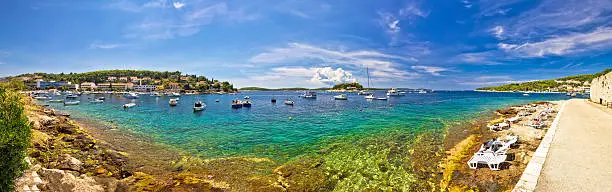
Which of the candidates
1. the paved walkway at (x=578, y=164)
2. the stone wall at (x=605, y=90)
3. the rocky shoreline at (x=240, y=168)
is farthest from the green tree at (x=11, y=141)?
the stone wall at (x=605, y=90)

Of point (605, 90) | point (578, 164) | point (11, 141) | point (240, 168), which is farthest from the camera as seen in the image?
point (605, 90)

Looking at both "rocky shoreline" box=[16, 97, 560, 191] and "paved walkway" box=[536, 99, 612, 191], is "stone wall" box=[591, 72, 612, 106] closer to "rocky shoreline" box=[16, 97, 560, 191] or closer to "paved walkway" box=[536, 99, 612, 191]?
"paved walkway" box=[536, 99, 612, 191]

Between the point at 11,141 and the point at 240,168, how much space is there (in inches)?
322

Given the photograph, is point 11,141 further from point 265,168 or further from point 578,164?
point 578,164

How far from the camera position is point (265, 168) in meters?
12.3

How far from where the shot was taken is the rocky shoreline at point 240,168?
8961 millimetres

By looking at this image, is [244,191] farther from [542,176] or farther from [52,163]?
[542,176]

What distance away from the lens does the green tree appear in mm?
5191

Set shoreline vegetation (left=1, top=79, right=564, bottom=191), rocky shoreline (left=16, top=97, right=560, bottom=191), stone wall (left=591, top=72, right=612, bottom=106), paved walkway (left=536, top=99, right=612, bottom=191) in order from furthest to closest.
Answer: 1. stone wall (left=591, top=72, right=612, bottom=106)
2. shoreline vegetation (left=1, top=79, right=564, bottom=191)
3. rocky shoreline (left=16, top=97, right=560, bottom=191)
4. paved walkway (left=536, top=99, right=612, bottom=191)

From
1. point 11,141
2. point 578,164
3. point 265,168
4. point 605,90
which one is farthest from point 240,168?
point 605,90

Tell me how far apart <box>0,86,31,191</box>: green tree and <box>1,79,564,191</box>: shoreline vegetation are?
2.86ft

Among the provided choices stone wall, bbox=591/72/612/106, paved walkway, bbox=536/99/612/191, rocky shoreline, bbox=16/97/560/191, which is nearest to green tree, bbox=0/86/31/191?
rocky shoreline, bbox=16/97/560/191

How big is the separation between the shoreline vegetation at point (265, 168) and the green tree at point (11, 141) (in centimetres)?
87

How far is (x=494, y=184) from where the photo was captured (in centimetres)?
884
